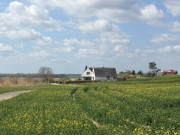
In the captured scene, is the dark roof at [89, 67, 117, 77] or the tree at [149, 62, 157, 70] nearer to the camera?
the dark roof at [89, 67, 117, 77]

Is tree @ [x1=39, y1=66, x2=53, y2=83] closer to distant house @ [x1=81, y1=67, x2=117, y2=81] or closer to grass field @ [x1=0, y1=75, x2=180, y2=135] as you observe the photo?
distant house @ [x1=81, y1=67, x2=117, y2=81]

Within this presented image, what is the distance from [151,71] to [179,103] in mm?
125589

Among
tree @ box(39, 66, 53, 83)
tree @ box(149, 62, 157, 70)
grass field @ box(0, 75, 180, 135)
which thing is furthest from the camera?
tree @ box(149, 62, 157, 70)

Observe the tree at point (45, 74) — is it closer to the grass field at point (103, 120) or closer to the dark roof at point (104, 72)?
the dark roof at point (104, 72)

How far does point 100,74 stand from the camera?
109m

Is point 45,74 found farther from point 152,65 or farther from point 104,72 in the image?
point 152,65

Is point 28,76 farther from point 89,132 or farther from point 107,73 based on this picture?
point 89,132

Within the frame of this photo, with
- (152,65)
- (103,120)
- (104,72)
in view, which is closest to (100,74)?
(104,72)

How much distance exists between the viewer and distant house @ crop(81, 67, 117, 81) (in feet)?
354

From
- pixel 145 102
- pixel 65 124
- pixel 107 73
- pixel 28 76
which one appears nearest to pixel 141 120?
pixel 145 102

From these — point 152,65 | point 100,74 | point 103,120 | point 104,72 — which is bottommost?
point 103,120

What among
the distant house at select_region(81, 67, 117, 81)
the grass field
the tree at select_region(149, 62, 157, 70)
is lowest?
the grass field

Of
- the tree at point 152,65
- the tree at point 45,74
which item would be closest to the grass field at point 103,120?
the tree at point 45,74

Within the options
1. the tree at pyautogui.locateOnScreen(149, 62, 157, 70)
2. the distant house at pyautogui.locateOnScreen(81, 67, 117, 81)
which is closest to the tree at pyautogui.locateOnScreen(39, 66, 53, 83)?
the distant house at pyautogui.locateOnScreen(81, 67, 117, 81)
